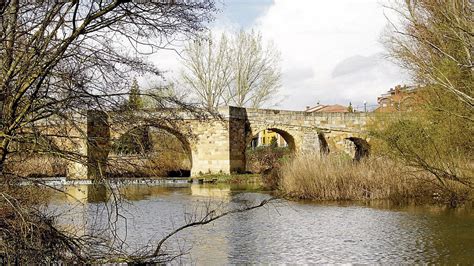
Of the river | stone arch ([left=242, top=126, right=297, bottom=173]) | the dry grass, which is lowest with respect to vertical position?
the river

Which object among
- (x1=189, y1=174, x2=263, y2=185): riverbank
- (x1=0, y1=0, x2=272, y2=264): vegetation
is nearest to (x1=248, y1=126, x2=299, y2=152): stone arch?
(x1=189, y1=174, x2=263, y2=185): riverbank

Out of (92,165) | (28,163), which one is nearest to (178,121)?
(92,165)

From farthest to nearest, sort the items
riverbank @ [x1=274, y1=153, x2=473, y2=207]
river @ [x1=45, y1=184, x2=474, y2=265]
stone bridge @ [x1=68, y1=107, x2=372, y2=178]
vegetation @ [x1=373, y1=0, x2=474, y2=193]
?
stone bridge @ [x1=68, y1=107, x2=372, y2=178], riverbank @ [x1=274, y1=153, x2=473, y2=207], vegetation @ [x1=373, y1=0, x2=474, y2=193], river @ [x1=45, y1=184, x2=474, y2=265]

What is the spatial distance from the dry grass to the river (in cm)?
65

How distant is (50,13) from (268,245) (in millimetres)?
5113

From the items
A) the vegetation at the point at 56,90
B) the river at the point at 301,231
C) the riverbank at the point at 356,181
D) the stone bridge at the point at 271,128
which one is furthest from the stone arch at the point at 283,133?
the vegetation at the point at 56,90

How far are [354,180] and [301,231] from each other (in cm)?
544

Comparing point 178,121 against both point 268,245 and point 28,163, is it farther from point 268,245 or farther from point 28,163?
point 268,245

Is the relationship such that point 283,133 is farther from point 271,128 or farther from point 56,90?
point 56,90

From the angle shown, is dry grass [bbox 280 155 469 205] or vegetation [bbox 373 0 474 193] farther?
dry grass [bbox 280 155 469 205]

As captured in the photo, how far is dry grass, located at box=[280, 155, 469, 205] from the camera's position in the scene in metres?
15.1

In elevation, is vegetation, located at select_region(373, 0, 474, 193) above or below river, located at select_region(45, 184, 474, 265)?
above

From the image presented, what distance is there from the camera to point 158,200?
16344mm

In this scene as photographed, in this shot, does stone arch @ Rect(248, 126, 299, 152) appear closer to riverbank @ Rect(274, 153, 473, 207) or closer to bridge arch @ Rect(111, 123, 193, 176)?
riverbank @ Rect(274, 153, 473, 207)
